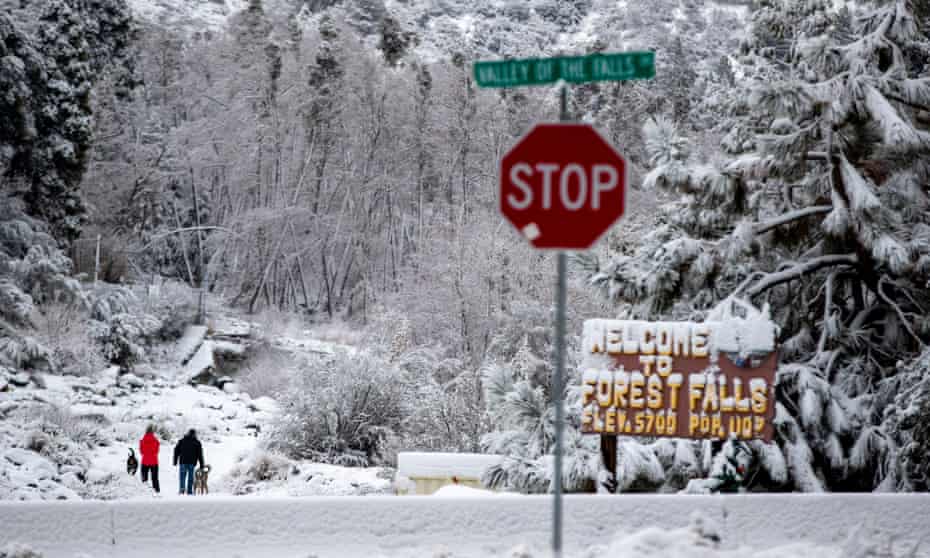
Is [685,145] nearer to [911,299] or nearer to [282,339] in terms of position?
[911,299]

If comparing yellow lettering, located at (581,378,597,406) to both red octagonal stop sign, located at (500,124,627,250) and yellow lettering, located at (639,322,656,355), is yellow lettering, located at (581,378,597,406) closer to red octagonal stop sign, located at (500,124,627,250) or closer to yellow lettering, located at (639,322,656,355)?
yellow lettering, located at (639,322,656,355)

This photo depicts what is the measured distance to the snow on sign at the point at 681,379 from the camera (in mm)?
9633

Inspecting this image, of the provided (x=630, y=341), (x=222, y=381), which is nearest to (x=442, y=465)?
(x=630, y=341)

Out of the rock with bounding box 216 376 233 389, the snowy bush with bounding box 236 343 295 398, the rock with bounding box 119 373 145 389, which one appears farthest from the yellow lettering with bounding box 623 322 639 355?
the rock with bounding box 216 376 233 389

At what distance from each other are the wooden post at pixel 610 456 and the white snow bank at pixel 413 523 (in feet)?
8.32

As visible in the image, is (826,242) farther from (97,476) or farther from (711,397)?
(97,476)

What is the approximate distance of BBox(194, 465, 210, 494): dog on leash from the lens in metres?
17.5

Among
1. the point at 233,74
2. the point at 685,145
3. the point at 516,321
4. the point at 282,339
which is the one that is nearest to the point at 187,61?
the point at 233,74

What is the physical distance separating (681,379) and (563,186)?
4931mm

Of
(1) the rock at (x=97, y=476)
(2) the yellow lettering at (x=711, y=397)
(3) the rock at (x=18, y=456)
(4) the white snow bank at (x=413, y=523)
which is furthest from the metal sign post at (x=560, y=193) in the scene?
(3) the rock at (x=18, y=456)

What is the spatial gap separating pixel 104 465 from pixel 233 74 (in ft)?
124

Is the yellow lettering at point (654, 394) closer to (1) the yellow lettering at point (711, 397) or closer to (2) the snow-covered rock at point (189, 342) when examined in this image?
(1) the yellow lettering at point (711, 397)

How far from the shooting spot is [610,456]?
33.7 feet

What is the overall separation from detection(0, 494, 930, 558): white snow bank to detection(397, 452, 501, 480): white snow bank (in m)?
5.54
